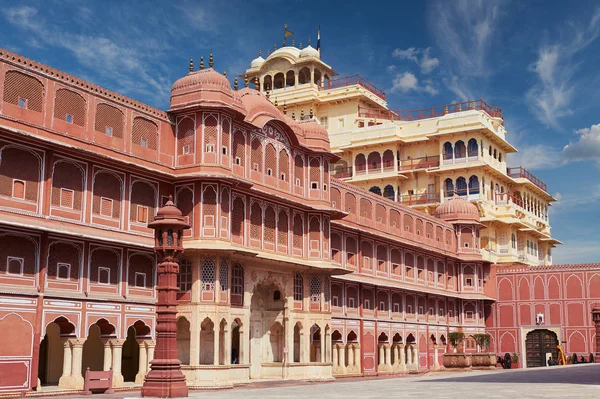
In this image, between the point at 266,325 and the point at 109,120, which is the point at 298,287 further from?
the point at 109,120

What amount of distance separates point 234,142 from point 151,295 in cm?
714

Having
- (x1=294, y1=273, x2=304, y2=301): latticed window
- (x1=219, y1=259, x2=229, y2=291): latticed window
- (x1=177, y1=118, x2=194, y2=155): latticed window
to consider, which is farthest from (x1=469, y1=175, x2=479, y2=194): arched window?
(x1=177, y1=118, x2=194, y2=155): latticed window

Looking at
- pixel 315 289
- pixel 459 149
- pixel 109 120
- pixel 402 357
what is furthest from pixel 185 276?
pixel 459 149

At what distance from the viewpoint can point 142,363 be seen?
2862cm

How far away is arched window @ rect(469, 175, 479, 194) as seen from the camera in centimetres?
6128

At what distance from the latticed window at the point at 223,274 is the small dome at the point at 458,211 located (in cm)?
3019

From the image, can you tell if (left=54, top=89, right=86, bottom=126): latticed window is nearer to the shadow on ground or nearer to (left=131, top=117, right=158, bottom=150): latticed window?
(left=131, top=117, right=158, bottom=150): latticed window

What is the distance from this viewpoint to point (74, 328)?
26047 mm

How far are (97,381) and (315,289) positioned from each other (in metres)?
13.5

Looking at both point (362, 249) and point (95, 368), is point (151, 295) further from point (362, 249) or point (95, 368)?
point (362, 249)

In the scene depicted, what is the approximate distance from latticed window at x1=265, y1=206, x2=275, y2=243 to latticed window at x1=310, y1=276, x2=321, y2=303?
3373 millimetres

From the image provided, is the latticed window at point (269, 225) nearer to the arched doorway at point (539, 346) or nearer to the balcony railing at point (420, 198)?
the balcony railing at point (420, 198)

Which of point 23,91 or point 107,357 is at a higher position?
point 23,91

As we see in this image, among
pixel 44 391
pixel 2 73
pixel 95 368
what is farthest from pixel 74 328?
pixel 2 73
